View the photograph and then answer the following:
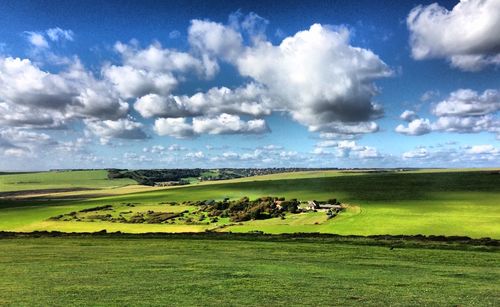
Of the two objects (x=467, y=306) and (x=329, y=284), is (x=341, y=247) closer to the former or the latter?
(x=329, y=284)

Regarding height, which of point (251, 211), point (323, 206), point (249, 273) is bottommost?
point (323, 206)

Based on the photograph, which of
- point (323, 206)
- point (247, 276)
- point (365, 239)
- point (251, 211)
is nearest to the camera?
point (247, 276)

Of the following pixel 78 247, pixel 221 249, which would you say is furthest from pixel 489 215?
pixel 78 247

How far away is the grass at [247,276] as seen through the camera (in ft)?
54.8

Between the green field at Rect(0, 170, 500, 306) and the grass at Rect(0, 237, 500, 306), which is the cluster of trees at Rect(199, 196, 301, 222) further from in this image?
the grass at Rect(0, 237, 500, 306)

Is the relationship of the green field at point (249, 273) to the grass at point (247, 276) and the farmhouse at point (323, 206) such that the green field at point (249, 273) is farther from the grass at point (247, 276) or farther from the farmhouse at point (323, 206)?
the farmhouse at point (323, 206)

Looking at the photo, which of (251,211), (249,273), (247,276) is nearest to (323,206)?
(251,211)

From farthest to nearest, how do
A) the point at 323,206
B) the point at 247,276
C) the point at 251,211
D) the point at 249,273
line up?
the point at 323,206 < the point at 251,211 < the point at 249,273 < the point at 247,276

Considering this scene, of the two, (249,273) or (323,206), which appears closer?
(249,273)

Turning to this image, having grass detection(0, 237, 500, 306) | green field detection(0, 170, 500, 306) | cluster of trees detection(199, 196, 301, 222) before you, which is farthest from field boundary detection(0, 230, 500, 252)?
cluster of trees detection(199, 196, 301, 222)

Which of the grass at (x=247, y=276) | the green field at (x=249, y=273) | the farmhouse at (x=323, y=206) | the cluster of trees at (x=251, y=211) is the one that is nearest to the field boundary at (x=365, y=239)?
the green field at (x=249, y=273)

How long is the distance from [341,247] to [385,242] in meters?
6.36

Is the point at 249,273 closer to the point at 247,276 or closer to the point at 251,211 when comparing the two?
the point at 247,276

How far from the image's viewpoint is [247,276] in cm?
2144
